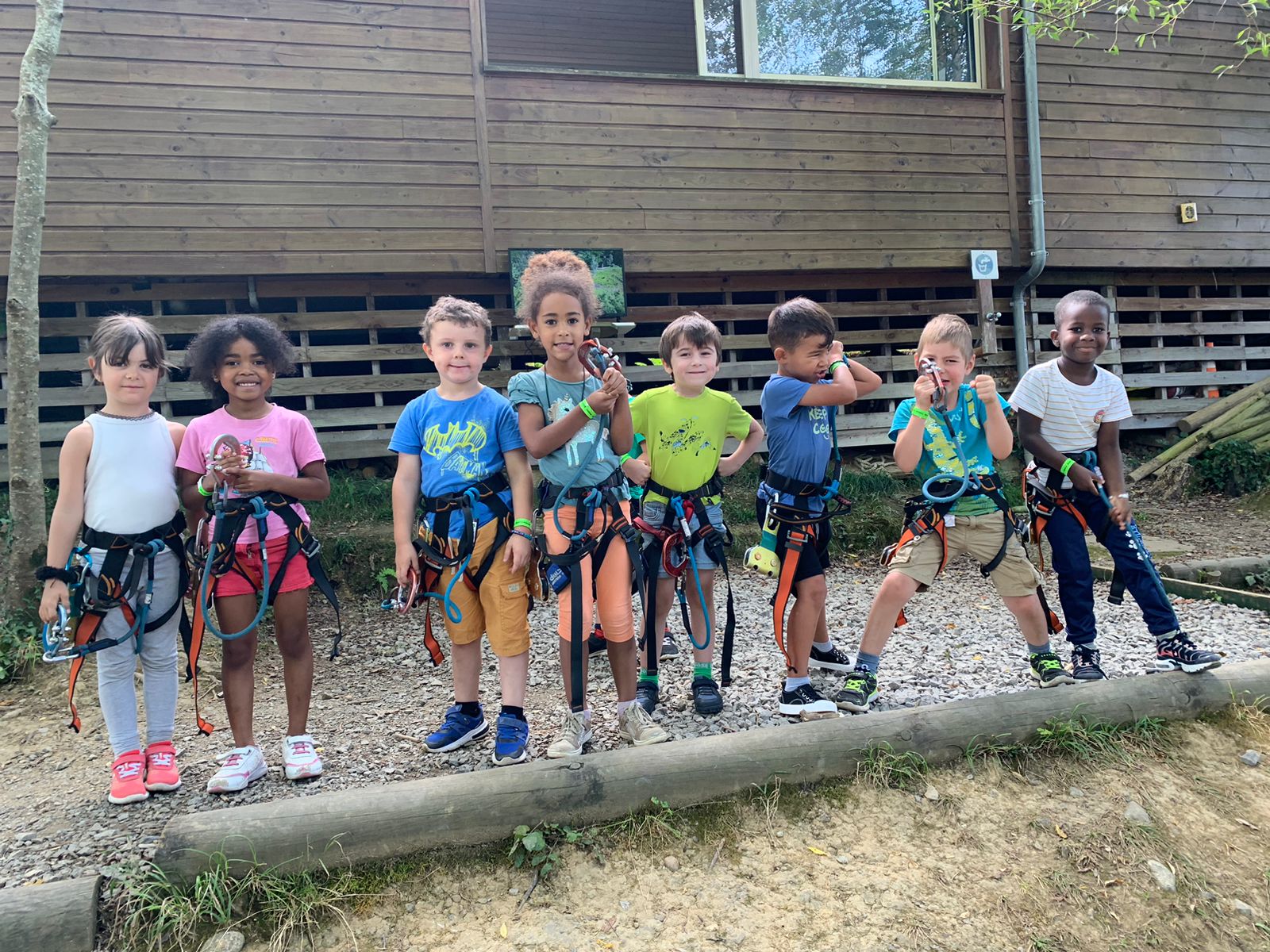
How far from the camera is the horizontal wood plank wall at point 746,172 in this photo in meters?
7.69

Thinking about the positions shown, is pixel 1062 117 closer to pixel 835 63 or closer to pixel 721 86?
pixel 835 63

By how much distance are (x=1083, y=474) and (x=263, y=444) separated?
12.2ft

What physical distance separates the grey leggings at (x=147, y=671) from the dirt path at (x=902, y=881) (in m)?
1.31

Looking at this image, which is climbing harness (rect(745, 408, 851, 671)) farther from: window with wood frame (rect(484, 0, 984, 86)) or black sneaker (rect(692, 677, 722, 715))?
window with wood frame (rect(484, 0, 984, 86))

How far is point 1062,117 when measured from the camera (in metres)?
9.08

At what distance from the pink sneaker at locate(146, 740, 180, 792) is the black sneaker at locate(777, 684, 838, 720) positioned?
2.60 m

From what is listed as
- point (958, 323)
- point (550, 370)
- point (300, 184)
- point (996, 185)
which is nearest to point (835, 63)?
point (996, 185)

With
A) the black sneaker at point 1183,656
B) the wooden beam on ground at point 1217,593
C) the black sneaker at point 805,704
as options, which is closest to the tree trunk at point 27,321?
the black sneaker at point 805,704

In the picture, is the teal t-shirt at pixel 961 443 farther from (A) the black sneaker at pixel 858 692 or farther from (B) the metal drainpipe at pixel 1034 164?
(B) the metal drainpipe at pixel 1034 164

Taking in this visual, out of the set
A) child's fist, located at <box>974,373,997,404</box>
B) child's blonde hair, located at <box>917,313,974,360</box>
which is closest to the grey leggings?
child's blonde hair, located at <box>917,313,974,360</box>

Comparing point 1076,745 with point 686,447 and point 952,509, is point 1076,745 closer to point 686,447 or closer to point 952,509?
point 952,509

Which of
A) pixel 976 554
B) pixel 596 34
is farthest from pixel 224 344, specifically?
pixel 596 34

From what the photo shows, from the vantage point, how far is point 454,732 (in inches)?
137

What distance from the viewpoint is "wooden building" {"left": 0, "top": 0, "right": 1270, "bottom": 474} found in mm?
6930
